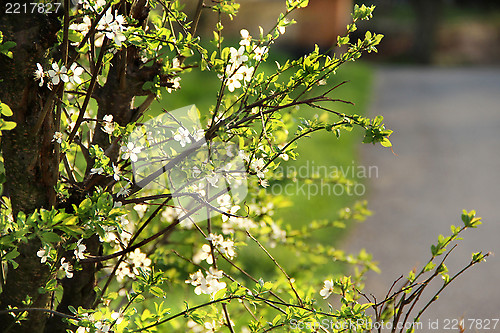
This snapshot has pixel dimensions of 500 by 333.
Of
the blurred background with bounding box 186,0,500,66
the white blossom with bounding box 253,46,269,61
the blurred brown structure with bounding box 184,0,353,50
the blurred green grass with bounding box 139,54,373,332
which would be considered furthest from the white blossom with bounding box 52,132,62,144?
the blurred brown structure with bounding box 184,0,353,50

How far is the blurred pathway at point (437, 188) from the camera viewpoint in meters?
4.44

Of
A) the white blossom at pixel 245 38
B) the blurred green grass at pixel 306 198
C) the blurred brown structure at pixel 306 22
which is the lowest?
the white blossom at pixel 245 38

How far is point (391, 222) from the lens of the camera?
5.65 metres

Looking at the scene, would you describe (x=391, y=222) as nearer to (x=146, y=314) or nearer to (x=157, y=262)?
(x=157, y=262)

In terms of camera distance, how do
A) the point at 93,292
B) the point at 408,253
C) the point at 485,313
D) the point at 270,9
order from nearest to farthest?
the point at 93,292 < the point at 485,313 < the point at 408,253 < the point at 270,9

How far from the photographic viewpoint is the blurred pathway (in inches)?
175

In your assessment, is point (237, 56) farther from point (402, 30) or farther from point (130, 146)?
point (402, 30)

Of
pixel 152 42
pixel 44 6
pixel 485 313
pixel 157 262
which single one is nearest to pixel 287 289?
pixel 157 262

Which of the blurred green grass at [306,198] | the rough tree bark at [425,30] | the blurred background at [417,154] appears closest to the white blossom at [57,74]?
the blurred green grass at [306,198]

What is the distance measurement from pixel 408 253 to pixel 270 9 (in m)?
13.5

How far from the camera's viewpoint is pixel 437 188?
667 cm

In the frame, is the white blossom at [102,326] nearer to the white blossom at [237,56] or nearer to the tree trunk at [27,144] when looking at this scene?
the tree trunk at [27,144]

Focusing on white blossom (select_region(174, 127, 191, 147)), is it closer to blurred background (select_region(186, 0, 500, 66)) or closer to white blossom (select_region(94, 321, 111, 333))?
white blossom (select_region(94, 321, 111, 333))

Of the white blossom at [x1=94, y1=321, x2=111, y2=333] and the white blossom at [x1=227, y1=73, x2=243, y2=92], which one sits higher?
the white blossom at [x1=227, y1=73, x2=243, y2=92]
